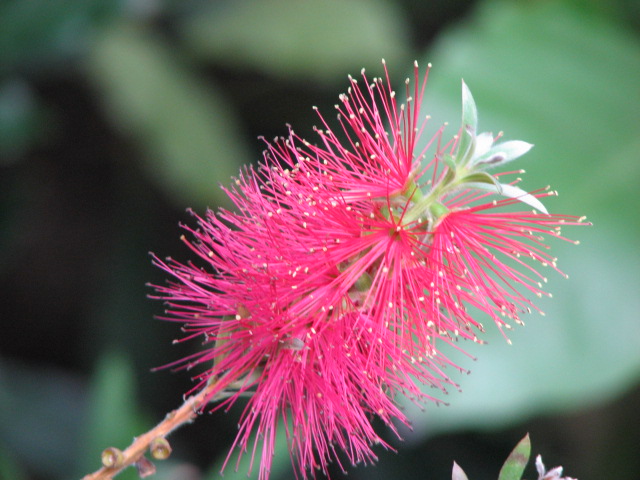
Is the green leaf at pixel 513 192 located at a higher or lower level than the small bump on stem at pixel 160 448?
higher

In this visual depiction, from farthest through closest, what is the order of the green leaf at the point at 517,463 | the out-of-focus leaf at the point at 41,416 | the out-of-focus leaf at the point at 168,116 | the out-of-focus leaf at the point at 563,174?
the out-of-focus leaf at the point at 168,116
the out-of-focus leaf at the point at 41,416
the out-of-focus leaf at the point at 563,174
the green leaf at the point at 517,463

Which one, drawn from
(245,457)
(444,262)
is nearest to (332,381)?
(444,262)

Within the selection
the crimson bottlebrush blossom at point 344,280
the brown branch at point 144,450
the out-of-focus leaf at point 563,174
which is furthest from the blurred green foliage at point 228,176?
the brown branch at point 144,450

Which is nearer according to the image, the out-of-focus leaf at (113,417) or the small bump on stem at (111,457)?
the small bump on stem at (111,457)

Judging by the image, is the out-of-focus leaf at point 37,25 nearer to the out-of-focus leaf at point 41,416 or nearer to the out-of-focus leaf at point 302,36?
the out-of-focus leaf at point 302,36

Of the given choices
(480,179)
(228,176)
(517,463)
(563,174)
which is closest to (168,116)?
(228,176)

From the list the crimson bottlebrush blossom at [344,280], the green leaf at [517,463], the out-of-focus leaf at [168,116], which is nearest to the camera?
the green leaf at [517,463]

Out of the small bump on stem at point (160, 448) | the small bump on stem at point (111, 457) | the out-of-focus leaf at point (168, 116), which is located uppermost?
the out-of-focus leaf at point (168, 116)

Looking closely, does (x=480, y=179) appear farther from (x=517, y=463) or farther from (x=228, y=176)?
(x=228, y=176)
